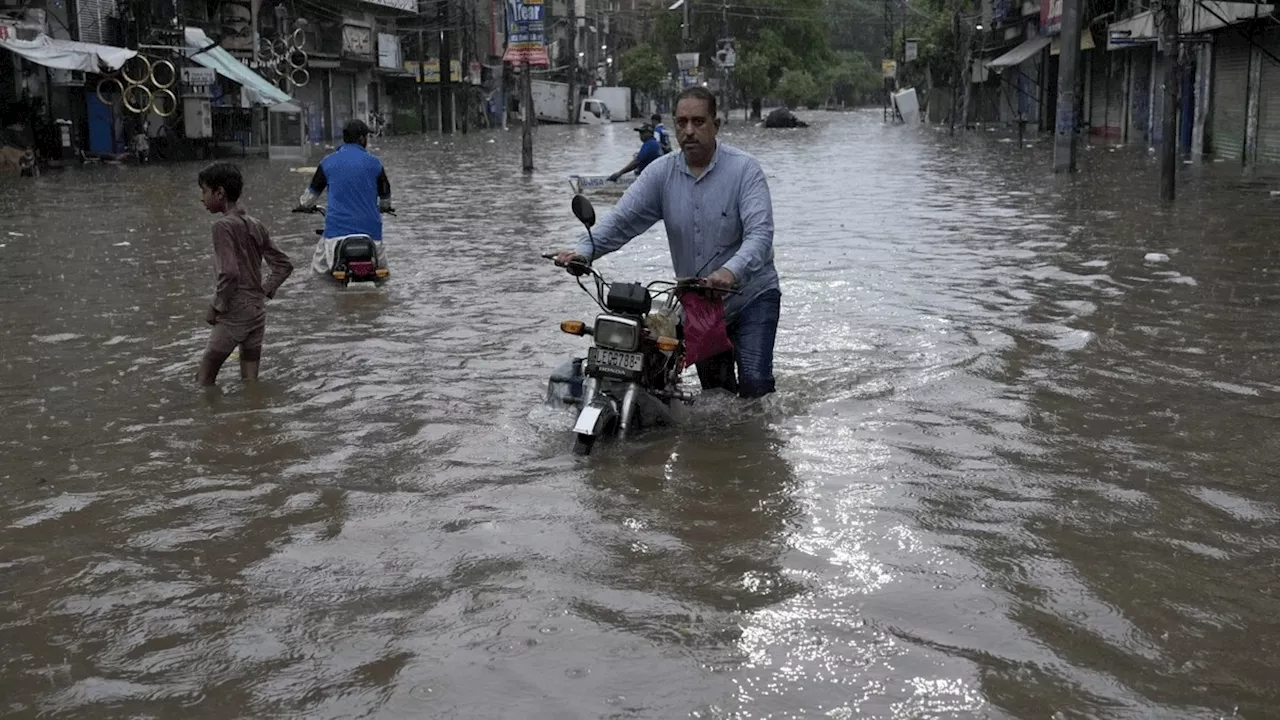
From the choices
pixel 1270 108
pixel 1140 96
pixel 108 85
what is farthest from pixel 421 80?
pixel 1270 108

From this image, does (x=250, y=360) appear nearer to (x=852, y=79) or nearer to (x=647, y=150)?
(x=647, y=150)

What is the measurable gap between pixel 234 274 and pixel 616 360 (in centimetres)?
257

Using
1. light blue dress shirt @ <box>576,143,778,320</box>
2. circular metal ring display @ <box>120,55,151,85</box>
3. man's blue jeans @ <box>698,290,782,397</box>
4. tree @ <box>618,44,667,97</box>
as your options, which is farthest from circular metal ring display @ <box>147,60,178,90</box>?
tree @ <box>618,44,667,97</box>

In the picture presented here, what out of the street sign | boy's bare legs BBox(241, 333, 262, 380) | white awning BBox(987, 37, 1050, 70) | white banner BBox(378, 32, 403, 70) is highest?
white banner BBox(378, 32, 403, 70)

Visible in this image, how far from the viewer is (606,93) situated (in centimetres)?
8831

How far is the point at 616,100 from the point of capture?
88312mm

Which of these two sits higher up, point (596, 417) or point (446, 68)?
point (446, 68)

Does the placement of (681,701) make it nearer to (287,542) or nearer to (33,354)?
(287,542)

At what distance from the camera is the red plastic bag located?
251 inches

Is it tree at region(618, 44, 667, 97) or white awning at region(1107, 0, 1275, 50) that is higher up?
tree at region(618, 44, 667, 97)

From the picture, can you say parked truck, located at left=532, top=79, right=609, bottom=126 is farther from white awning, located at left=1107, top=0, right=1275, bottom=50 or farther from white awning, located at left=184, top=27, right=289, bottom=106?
white awning, located at left=1107, top=0, right=1275, bottom=50

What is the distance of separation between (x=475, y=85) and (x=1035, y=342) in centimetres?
6807

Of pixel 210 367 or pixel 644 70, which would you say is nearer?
pixel 210 367

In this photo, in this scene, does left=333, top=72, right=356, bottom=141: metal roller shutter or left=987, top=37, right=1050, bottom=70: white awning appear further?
left=333, top=72, right=356, bottom=141: metal roller shutter
